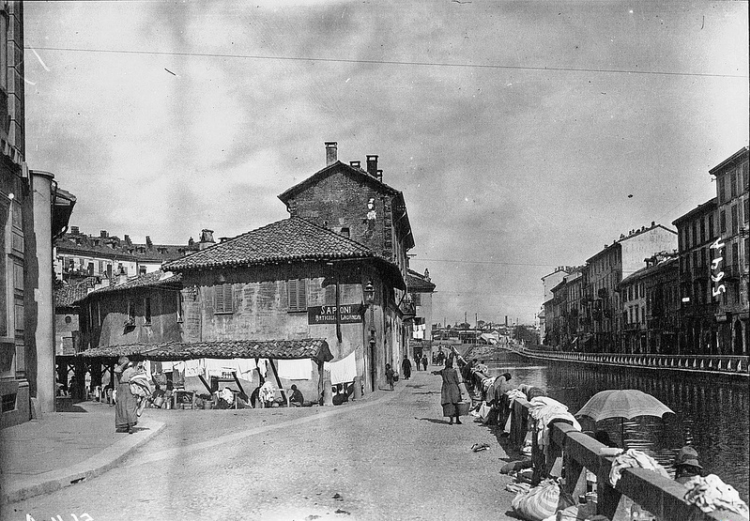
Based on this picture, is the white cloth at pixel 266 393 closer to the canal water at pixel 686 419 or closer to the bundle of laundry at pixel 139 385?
the bundle of laundry at pixel 139 385

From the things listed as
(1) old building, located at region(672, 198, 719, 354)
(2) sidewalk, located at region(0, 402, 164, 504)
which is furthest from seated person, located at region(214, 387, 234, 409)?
(1) old building, located at region(672, 198, 719, 354)

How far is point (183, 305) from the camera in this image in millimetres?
26266

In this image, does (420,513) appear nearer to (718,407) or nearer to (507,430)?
(507,430)

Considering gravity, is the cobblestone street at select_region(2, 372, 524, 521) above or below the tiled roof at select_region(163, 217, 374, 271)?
below

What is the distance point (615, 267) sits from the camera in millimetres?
23328

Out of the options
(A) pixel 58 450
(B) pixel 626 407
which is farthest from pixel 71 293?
(B) pixel 626 407

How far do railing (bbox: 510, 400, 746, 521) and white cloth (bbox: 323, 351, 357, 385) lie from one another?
530 inches

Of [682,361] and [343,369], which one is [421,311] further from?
[343,369]

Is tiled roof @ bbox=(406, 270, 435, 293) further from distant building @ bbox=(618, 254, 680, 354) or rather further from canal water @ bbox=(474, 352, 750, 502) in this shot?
distant building @ bbox=(618, 254, 680, 354)

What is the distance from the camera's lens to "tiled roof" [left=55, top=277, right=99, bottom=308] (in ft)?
120

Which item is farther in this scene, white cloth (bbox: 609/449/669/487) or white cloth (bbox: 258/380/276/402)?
white cloth (bbox: 258/380/276/402)

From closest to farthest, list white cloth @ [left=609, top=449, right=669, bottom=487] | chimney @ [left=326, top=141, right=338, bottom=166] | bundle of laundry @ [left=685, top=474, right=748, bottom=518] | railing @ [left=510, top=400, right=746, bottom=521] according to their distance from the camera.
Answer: bundle of laundry @ [left=685, top=474, right=748, bottom=518]
railing @ [left=510, top=400, right=746, bottom=521]
white cloth @ [left=609, top=449, right=669, bottom=487]
chimney @ [left=326, top=141, right=338, bottom=166]

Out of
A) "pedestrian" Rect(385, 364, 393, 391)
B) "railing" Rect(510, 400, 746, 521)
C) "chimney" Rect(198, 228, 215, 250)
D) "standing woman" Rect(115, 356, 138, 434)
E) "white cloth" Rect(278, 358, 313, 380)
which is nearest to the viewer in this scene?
"railing" Rect(510, 400, 746, 521)

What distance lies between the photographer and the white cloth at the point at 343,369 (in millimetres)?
23438
